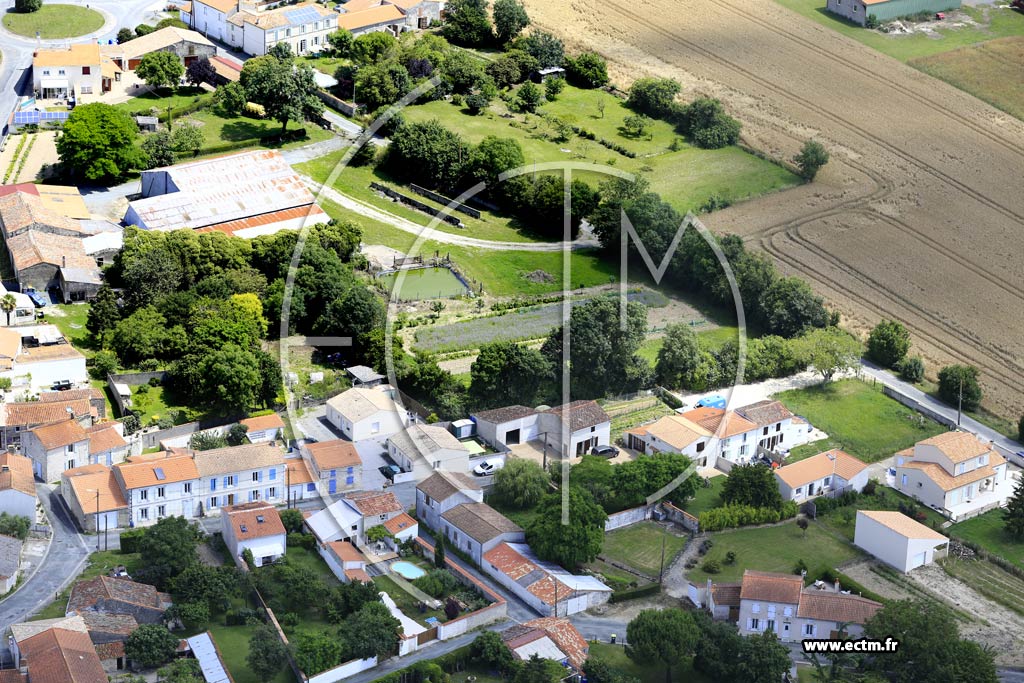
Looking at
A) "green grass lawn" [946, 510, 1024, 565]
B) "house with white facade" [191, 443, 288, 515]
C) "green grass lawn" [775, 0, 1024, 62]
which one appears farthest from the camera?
"green grass lawn" [775, 0, 1024, 62]

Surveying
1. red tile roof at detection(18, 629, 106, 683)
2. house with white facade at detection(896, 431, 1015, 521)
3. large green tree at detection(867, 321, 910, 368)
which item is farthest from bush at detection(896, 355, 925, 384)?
red tile roof at detection(18, 629, 106, 683)

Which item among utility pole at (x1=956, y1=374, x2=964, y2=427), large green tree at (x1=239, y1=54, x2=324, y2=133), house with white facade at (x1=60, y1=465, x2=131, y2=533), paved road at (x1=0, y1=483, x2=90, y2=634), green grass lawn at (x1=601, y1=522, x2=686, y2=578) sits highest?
large green tree at (x1=239, y1=54, x2=324, y2=133)

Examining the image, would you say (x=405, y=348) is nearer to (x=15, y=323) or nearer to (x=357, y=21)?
(x=15, y=323)

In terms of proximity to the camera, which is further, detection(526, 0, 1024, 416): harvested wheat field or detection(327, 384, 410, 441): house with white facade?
detection(526, 0, 1024, 416): harvested wheat field

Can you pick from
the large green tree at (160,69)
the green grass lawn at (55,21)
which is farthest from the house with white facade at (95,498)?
the green grass lawn at (55,21)

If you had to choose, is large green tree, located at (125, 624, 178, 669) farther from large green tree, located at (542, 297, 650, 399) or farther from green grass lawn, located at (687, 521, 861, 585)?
large green tree, located at (542, 297, 650, 399)

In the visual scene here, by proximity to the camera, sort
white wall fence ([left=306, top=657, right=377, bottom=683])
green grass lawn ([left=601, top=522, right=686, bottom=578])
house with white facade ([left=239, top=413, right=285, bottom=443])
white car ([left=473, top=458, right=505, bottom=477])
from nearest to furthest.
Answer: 1. white wall fence ([left=306, top=657, right=377, bottom=683])
2. green grass lawn ([left=601, top=522, right=686, bottom=578])
3. white car ([left=473, top=458, right=505, bottom=477])
4. house with white facade ([left=239, top=413, right=285, bottom=443])
